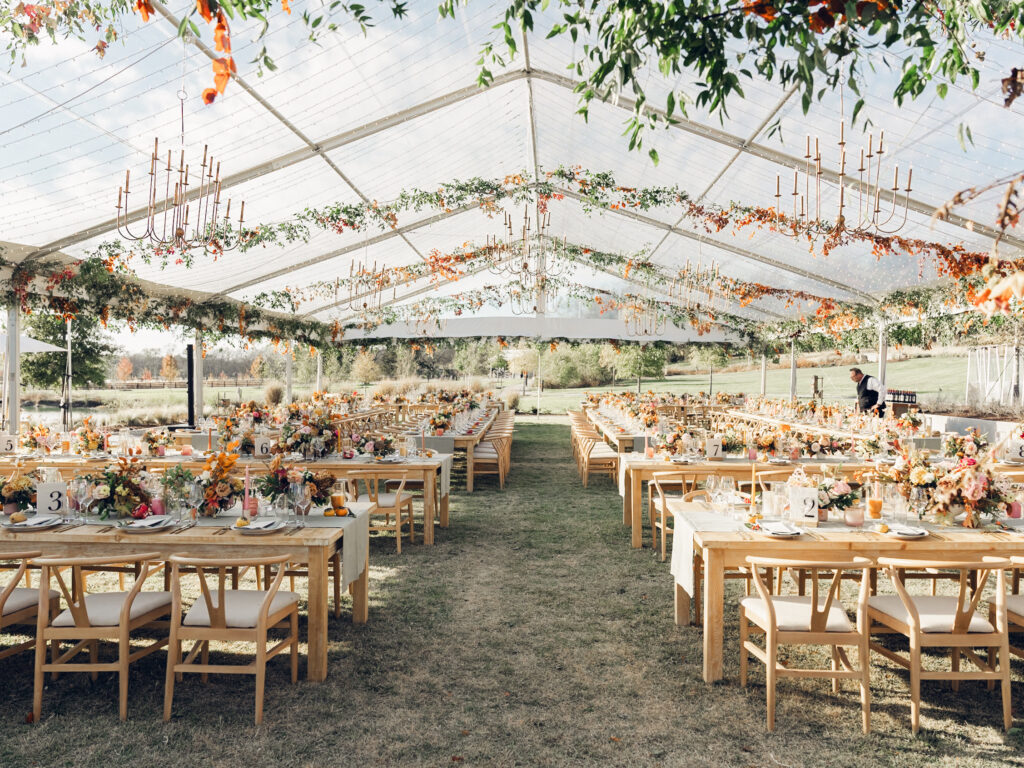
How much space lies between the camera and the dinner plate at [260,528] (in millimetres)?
3760

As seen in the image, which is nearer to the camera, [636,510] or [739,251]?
[636,510]

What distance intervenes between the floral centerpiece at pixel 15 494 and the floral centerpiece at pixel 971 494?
538cm

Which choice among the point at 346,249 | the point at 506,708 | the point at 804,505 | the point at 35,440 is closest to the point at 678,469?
the point at 804,505

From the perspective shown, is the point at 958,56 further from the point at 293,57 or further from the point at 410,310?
the point at 410,310

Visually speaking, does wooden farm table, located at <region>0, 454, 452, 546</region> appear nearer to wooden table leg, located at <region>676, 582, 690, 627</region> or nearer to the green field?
wooden table leg, located at <region>676, 582, 690, 627</region>

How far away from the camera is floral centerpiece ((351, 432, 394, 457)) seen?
23.2 feet

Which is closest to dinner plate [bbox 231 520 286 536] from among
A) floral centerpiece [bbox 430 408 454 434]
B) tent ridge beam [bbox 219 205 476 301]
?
floral centerpiece [bbox 430 408 454 434]

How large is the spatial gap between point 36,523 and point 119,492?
0.44 metres

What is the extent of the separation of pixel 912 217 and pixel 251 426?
29.5ft

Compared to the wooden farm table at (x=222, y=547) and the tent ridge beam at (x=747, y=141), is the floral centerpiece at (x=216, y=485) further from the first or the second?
the tent ridge beam at (x=747, y=141)

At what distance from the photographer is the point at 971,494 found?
3.82m

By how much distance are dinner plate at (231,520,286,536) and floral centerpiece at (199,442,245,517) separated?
0.30 metres

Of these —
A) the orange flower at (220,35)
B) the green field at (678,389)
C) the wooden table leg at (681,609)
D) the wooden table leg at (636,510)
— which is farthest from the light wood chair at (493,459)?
the green field at (678,389)

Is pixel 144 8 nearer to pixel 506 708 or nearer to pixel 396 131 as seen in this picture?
pixel 506 708
